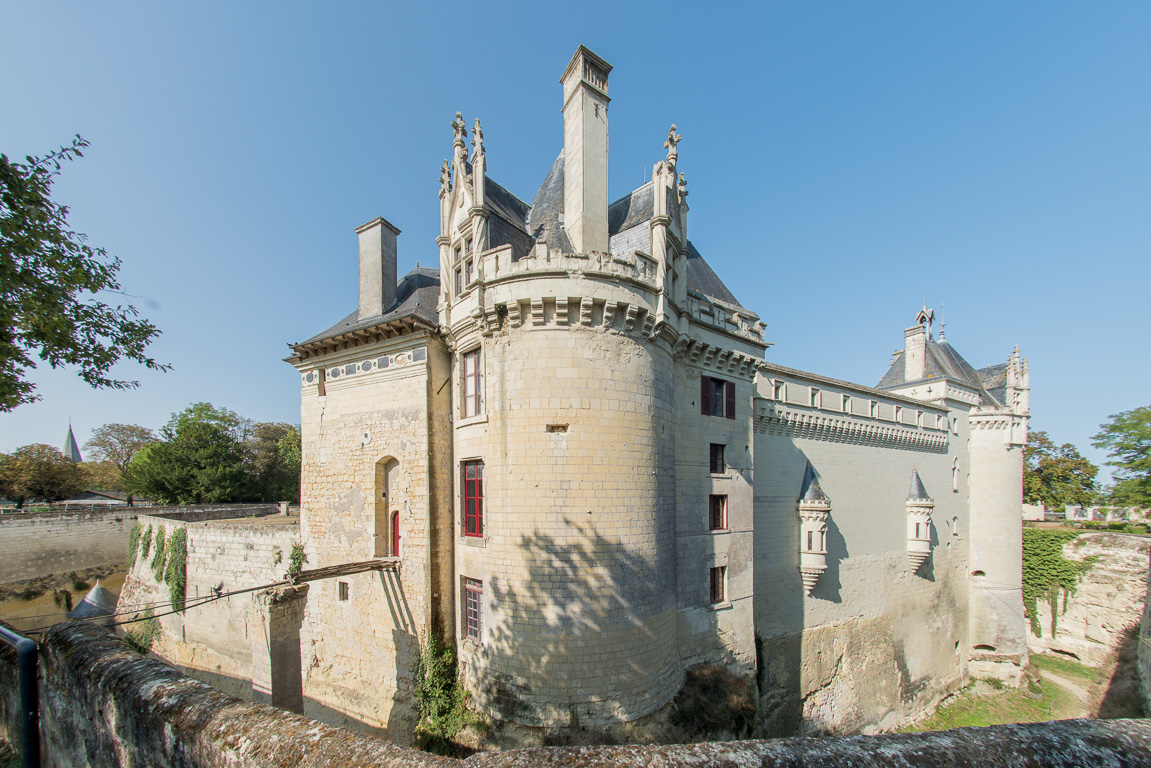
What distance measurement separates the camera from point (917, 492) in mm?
22594

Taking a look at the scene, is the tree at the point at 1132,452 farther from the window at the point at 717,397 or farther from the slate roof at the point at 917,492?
the window at the point at 717,397

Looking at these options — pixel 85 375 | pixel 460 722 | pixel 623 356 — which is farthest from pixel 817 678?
pixel 85 375

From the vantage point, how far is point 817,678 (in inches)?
704

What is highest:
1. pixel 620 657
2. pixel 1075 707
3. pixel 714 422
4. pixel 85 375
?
pixel 85 375

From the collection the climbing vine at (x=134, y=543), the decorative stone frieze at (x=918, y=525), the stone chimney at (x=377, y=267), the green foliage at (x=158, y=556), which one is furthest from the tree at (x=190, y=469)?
the decorative stone frieze at (x=918, y=525)

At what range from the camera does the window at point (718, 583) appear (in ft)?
46.2

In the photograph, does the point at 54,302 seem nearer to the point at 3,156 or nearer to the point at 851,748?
the point at 3,156

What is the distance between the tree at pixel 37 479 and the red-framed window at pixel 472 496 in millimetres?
45152

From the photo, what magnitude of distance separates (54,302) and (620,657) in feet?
38.8

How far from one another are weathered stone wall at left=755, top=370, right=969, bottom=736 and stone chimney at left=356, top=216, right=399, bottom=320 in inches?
549

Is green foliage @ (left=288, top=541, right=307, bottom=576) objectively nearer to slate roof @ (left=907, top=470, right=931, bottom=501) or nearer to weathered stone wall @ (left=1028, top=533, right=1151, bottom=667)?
slate roof @ (left=907, top=470, right=931, bottom=501)

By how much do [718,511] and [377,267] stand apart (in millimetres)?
13617

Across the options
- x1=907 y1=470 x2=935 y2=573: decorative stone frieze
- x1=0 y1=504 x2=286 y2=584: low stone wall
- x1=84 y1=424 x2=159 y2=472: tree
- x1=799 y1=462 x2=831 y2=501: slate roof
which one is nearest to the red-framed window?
x1=799 y1=462 x2=831 y2=501: slate roof

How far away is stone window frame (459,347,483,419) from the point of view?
475 inches
